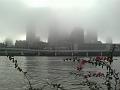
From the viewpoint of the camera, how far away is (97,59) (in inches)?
307

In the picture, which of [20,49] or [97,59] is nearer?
[97,59]

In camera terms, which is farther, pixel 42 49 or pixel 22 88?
pixel 42 49

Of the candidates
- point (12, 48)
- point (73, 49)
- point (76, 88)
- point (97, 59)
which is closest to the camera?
point (97, 59)

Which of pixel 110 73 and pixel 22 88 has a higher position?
pixel 110 73

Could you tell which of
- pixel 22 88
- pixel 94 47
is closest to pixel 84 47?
pixel 94 47

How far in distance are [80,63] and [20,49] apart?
182033 mm

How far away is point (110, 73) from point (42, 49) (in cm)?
18361

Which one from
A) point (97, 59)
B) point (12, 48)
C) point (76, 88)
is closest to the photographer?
point (97, 59)

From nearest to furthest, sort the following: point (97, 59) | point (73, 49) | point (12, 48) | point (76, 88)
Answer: point (97, 59), point (76, 88), point (12, 48), point (73, 49)

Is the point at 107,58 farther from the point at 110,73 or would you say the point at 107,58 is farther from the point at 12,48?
the point at 12,48

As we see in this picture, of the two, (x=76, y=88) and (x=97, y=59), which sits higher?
(x=97, y=59)

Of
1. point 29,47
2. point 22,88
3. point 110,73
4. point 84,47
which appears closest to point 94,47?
point 84,47

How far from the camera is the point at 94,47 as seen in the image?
193m

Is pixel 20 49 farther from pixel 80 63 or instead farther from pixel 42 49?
pixel 80 63
